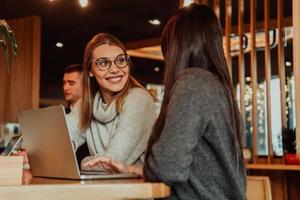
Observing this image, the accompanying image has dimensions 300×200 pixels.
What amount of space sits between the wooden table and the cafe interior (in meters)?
0.06

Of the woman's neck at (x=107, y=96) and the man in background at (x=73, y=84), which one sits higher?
the man in background at (x=73, y=84)

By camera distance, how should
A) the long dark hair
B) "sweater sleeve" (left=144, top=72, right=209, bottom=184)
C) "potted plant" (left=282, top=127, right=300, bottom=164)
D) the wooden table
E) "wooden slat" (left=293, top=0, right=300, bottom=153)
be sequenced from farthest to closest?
1. "potted plant" (left=282, top=127, right=300, bottom=164)
2. "wooden slat" (left=293, top=0, right=300, bottom=153)
3. the long dark hair
4. "sweater sleeve" (left=144, top=72, right=209, bottom=184)
5. the wooden table

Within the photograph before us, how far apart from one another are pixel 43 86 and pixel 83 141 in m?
10.7

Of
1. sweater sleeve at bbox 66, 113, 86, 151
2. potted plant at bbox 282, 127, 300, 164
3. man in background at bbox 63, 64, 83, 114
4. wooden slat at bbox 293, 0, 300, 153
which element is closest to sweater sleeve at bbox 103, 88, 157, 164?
sweater sleeve at bbox 66, 113, 86, 151

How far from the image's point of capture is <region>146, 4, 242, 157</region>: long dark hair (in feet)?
4.90

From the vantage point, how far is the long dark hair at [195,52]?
4.90ft

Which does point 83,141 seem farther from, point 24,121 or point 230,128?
point 230,128

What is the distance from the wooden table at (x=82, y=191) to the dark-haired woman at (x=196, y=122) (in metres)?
0.08

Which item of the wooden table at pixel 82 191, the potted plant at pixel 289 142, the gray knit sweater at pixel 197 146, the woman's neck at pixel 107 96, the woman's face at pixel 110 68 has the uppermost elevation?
the woman's face at pixel 110 68

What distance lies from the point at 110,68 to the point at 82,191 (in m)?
0.75

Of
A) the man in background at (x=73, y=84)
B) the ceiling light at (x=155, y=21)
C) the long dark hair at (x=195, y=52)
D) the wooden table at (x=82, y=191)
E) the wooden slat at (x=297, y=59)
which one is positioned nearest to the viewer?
the wooden table at (x=82, y=191)

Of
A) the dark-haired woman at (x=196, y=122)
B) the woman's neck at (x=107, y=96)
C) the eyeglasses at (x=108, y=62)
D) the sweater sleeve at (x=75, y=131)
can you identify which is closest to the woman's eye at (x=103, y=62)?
the eyeglasses at (x=108, y=62)

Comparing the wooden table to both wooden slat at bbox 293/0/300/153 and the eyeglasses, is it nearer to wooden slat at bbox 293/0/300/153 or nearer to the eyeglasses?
the eyeglasses

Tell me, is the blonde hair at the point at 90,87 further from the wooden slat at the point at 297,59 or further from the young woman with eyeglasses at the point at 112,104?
the wooden slat at the point at 297,59
